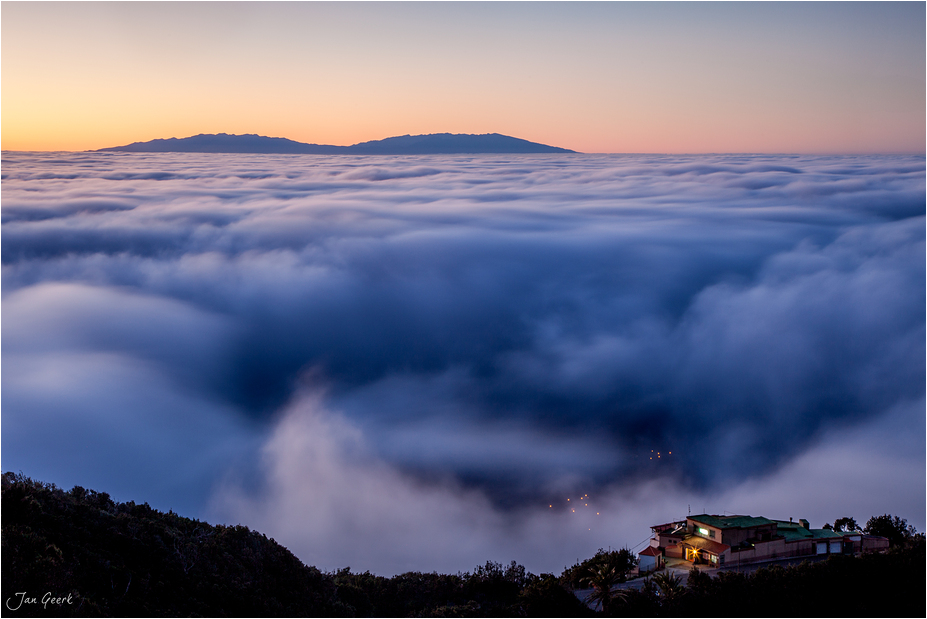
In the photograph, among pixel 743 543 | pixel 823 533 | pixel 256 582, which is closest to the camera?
pixel 256 582

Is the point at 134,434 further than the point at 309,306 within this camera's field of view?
No

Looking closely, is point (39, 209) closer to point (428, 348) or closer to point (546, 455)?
point (428, 348)

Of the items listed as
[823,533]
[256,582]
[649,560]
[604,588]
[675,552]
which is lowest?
[649,560]

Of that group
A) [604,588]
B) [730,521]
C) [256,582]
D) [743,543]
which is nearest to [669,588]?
Result: [604,588]

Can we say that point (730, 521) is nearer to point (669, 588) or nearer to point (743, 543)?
point (743, 543)

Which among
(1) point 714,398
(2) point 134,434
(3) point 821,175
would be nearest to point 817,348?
(1) point 714,398

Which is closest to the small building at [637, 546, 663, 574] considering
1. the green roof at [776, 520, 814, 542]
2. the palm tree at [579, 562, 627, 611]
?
the palm tree at [579, 562, 627, 611]

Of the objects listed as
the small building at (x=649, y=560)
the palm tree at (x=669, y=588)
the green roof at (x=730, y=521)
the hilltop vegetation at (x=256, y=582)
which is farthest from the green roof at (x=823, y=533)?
the palm tree at (x=669, y=588)
